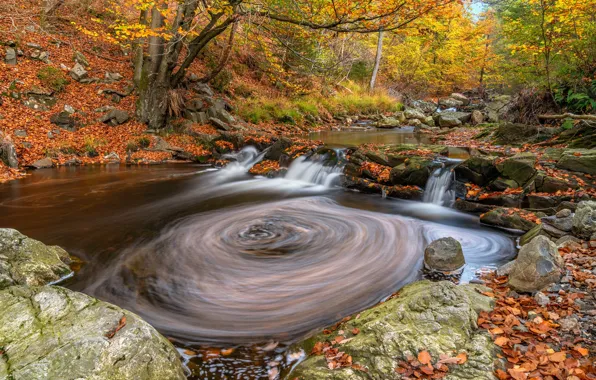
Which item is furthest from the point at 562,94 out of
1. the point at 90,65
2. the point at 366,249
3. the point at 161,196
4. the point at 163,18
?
the point at 90,65

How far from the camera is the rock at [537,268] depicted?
3.77 metres

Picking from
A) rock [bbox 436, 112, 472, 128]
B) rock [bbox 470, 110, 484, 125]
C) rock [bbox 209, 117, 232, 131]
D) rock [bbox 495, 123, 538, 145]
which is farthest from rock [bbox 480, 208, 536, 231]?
rock [bbox 436, 112, 472, 128]

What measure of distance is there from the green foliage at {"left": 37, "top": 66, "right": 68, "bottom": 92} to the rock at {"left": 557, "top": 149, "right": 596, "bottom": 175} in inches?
591

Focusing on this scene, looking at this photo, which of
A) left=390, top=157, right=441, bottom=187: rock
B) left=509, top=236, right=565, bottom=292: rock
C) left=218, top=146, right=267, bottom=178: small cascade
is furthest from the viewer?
left=218, top=146, right=267, bottom=178: small cascade

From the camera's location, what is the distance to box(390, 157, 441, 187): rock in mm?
8719

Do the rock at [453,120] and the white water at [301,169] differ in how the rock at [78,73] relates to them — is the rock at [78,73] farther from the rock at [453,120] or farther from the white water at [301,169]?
the rock at [453,120]

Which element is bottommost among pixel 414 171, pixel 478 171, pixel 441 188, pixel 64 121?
pixel 441 188

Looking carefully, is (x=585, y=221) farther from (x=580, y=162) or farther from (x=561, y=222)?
(x=580, y=162)

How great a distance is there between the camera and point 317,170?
10.9 metres

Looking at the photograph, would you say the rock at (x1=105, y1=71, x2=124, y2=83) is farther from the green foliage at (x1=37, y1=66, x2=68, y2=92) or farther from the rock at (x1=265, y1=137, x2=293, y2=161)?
the rock at (x1=265, y1=137, x2=293, y2=161)

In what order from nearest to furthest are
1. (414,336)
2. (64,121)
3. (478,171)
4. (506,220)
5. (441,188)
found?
(414,336)
(506,220)
(478,171)
(441,188)
(64,121)

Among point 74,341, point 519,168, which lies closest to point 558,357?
point 74,341

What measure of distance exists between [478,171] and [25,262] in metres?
8.07

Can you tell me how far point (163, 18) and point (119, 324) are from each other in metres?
11.9
